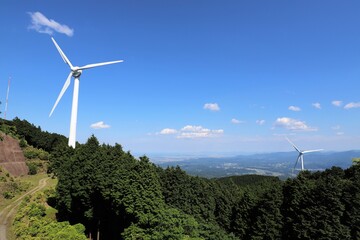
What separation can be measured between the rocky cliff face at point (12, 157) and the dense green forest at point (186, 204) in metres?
28.2

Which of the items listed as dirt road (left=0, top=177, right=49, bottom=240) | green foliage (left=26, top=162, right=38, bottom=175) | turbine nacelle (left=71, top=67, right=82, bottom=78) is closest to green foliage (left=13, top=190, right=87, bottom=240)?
dirt road (left=0, top=177, right=49, bottom=240)

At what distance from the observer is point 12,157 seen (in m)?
95.6

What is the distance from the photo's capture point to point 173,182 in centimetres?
6269

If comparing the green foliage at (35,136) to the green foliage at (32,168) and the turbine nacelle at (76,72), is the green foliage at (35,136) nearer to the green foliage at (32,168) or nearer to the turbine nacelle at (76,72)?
the green foliage at (32,168)

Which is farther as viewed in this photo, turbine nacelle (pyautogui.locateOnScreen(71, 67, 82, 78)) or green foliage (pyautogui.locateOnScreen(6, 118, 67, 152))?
green foliage (pyautogui.locateOnScreen(6, 118, 67, 152))

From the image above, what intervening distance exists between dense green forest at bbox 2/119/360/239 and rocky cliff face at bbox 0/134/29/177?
92.5ft

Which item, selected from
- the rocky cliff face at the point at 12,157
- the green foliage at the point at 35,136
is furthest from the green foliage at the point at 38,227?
the green foliage at the point at 35,136

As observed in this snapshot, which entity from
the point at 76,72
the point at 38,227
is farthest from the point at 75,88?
the point at 38,227

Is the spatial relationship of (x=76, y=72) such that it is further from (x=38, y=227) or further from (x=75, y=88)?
(x=38, y=227)

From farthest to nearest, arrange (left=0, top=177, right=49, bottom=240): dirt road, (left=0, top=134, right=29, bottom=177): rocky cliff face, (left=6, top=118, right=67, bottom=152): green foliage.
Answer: (left=6, top=118, right=67, bottom=152): green foliage < (left=0, top=134, right=29, bottom=177): rocky cliff face < (left=0, top=177, right=49, bottom=240): dirt road

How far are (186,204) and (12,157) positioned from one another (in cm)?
6499

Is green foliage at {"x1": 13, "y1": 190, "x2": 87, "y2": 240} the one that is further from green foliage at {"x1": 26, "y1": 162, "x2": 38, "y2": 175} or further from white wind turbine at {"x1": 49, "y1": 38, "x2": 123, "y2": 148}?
green foliage at {"x1": 26, "y1": 162, "x2": 38, "y2": 175}

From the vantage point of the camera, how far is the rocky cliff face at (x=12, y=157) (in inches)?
3558

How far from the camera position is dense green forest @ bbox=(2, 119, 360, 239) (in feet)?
148
